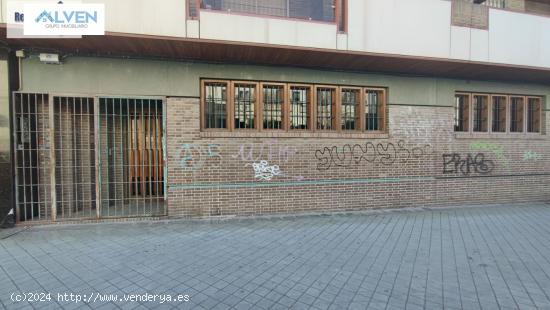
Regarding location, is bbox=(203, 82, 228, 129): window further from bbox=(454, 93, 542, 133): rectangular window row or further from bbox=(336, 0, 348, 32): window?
bbox=(454, 93, 542, 133): rectangular window row

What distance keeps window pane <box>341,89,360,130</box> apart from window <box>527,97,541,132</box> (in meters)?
6.08

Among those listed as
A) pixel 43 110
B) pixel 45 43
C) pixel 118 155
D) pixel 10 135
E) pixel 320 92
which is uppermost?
pixel 45 43

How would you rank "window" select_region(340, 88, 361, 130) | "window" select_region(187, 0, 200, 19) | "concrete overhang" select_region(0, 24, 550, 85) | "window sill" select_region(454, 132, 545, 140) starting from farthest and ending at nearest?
"window sill" select_region(454, 132, 545, 140) → "window" select_region(340, 88, 361, 130) → "window" select_region(187, 0, 200, 19) → "concrete overhang" select_region(0, 24, 550, 85)

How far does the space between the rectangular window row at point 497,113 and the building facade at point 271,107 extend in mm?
62

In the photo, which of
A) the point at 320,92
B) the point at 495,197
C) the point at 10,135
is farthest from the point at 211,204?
the point at 495,197

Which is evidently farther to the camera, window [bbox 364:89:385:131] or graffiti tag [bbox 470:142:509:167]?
graffiti tag [bbox 470:142:509:167]

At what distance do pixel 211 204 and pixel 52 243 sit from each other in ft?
9.97

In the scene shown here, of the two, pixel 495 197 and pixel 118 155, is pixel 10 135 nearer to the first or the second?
pixel 118 155

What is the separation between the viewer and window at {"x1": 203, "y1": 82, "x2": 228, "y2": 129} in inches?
263

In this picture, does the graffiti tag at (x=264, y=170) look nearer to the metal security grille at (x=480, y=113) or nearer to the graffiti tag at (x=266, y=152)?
the graffiti tag at (x=266, y=152)

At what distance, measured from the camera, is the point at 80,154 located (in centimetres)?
667

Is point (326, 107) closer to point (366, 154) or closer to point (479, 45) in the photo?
point (366, 154)

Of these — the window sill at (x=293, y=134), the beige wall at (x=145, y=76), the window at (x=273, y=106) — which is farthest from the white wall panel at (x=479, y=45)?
the window at (x=273, y=106)

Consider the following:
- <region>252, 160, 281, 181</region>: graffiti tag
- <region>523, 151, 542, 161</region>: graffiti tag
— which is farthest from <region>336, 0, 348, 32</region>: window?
<region>523, 151, 542, 161</region>: graffiti tag
